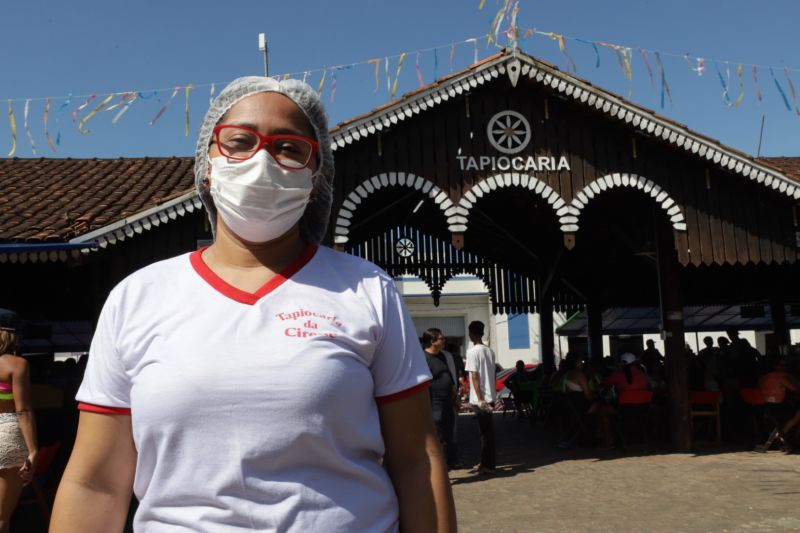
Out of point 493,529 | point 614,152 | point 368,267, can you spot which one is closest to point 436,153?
point 614,152

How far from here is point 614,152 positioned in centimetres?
1194

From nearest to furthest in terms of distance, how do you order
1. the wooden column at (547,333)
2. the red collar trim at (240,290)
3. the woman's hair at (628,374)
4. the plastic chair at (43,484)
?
1. the red collar trim at (240,290)
2. the plastic chair at (43,484)
3. the woman's hair at (628,374)
4. the wooden column at (547,333)

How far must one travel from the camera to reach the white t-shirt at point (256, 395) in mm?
1561

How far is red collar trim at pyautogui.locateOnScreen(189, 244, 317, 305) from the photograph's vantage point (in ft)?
5.63

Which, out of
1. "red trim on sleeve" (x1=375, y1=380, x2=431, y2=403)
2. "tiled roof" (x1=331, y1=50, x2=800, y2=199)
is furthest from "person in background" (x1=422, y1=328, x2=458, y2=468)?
"red trim on sleeve" (x1=375, y1=380, x2=431, y2=403)

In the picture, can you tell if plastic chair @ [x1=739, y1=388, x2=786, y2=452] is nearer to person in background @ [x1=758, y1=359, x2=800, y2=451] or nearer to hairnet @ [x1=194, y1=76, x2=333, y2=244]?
person in background @ [x1=758, y1=359, x2=800, y2=451]

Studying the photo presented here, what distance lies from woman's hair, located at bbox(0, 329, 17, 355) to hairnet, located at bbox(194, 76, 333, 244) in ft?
14.5

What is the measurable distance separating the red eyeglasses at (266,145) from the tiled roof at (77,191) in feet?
28.2

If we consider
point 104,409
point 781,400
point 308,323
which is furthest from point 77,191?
point 308,323

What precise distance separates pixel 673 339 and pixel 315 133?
11.5 metres

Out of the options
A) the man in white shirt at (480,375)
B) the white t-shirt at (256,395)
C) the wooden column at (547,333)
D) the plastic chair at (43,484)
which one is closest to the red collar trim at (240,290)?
the white t-shirt at (256,395)

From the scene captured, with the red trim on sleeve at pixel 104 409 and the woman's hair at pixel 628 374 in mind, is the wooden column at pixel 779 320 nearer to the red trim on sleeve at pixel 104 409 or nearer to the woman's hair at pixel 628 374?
the woman's hair at pixel 628 374

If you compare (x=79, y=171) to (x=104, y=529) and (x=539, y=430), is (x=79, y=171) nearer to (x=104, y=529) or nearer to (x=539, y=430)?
(x=539, y=430)

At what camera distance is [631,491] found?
30.0 ft
